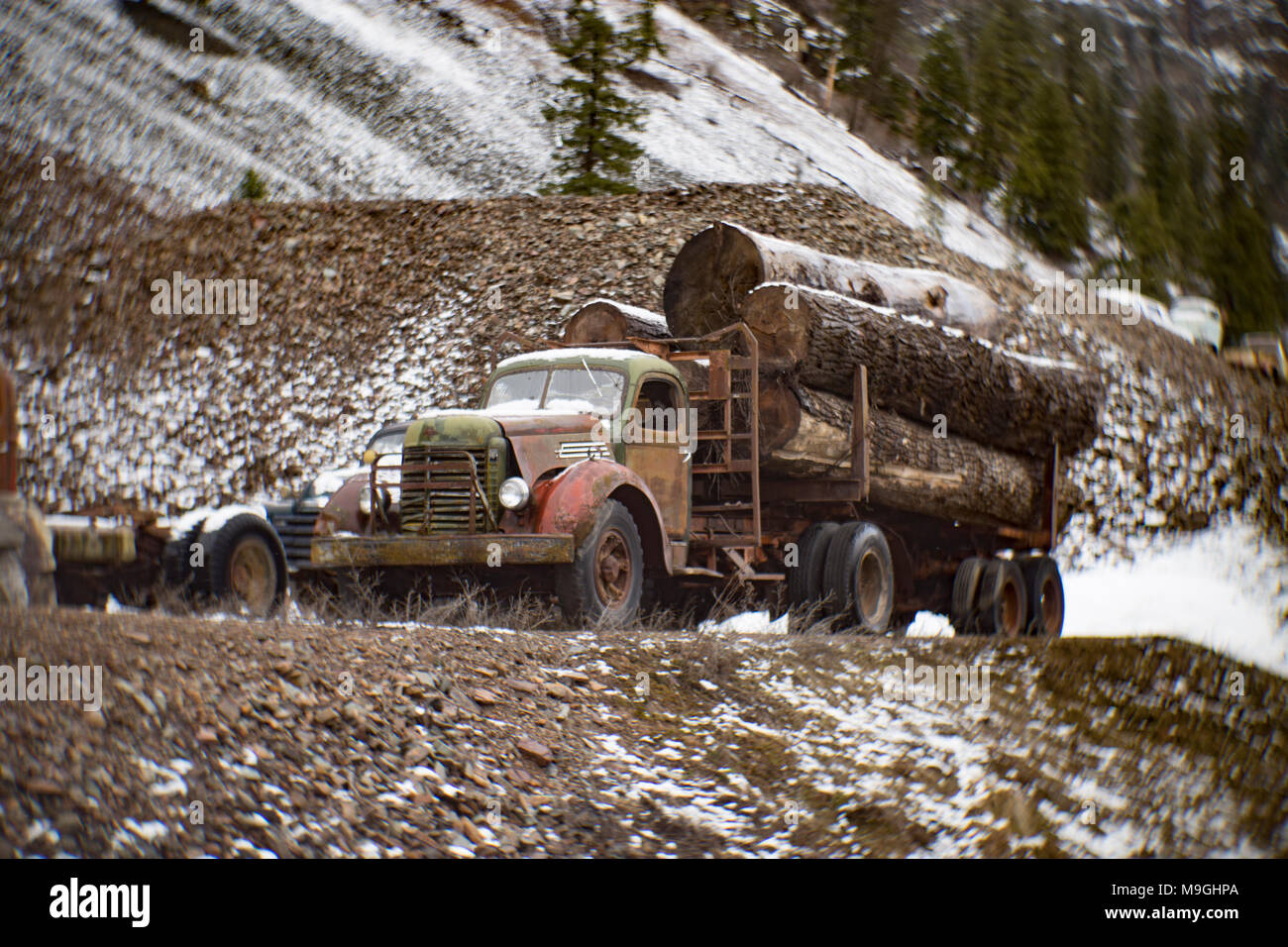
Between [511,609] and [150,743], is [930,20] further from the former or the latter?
[150,743]

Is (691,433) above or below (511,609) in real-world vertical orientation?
above

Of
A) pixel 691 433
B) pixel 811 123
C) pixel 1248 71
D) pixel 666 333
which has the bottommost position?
pixel 691 433

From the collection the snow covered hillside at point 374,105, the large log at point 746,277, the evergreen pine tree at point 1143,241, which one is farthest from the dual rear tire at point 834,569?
the evergreen pine tree at point 1143,241

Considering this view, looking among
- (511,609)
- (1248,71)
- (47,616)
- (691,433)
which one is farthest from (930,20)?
(47,616)

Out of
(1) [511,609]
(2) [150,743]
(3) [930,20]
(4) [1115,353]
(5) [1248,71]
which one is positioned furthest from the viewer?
(5) [1248,71]

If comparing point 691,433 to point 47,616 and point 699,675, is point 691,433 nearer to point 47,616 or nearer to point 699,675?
point 699,675

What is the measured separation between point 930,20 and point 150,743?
82.9ft

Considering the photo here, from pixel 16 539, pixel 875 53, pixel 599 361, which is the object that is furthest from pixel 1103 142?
pixel 16 539

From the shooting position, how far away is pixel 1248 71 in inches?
1104

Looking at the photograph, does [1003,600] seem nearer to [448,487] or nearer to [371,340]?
[448,487]

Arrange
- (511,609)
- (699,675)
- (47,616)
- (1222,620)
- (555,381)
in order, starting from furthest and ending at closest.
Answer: (1222,620)
(555,381)
(511,609)
(699,675)
(47,616)

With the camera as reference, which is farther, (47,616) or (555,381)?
(555,381)

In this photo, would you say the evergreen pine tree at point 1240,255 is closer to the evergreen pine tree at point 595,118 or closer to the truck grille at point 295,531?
the evergreen pine tree at point 595,118

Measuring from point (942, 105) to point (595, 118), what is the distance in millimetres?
8501
